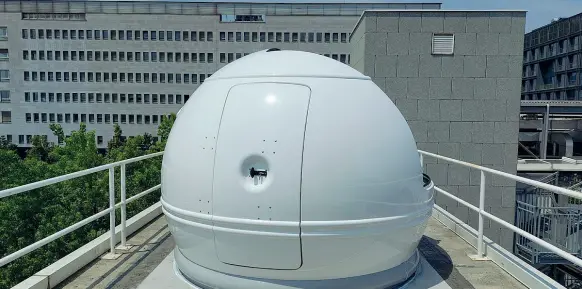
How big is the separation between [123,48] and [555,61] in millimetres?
61563

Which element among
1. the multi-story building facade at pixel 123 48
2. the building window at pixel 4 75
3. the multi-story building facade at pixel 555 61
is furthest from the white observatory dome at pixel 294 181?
the building window at pixel 4 75

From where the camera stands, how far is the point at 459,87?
8.86 meters

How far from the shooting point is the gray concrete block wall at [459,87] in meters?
8.73

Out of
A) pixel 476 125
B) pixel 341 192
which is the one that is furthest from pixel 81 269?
pixel 476 125

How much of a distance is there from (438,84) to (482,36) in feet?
4.20

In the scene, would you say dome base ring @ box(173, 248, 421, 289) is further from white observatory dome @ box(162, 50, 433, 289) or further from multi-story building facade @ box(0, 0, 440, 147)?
multi-story building facade @ box(0, 0, 440, 147)

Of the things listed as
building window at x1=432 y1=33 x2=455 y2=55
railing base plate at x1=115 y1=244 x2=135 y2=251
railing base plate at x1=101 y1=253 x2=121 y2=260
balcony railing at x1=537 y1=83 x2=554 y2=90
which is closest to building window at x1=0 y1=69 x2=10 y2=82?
building window at x1=432 y1=33 x2=455 y2=55

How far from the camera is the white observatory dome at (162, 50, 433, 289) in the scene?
2.97m

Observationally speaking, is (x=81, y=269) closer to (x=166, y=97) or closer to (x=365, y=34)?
(x=365, y=34)

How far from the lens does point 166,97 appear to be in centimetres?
6338

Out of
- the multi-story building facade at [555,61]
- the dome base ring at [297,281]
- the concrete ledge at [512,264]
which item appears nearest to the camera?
the dome base ring at [297,281]

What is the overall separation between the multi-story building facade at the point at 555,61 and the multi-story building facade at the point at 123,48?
1916 cm

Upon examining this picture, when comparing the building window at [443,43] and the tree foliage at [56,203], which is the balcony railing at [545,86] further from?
the building window at [443,43]

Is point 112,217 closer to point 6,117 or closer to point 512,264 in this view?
point 512,264
